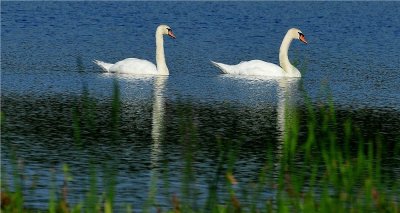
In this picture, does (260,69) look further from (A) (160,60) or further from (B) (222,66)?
(A) (160,60)

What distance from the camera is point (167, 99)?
59.1 ft

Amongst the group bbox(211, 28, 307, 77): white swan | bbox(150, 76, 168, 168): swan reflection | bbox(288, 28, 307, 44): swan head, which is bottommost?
bbox(150, 76, 168, 168): swan reflection

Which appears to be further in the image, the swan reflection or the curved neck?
the curved neck

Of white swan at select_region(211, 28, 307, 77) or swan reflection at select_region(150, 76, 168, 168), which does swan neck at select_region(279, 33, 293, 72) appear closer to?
white swan at select_region(211, 28, 307, 77)

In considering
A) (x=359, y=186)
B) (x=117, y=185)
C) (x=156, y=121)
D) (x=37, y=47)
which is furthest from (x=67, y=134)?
(x=37, y=47)

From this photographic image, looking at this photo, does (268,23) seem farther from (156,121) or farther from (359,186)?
(359,186)

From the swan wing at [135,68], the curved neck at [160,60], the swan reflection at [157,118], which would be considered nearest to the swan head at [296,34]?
the curved neck at [160,60]

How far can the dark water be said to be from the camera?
1170 centimetres

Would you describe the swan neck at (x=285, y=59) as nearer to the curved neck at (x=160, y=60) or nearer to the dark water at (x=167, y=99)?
the dark water at (x=167, y=99)

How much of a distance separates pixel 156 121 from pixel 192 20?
35187 millimetres

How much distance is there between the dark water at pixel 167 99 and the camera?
11703mm

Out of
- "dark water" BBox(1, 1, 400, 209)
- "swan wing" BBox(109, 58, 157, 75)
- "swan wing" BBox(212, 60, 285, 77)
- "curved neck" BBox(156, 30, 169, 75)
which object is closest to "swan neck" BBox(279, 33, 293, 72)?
"dark water" BBox(1, 1, 400, 209)

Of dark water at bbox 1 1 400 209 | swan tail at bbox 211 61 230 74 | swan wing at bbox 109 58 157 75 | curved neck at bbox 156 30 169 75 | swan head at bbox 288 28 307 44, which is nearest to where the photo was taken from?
dark water at bbox 1 1 400 209

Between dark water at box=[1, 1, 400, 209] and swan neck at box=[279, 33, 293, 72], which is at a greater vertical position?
swan neck at box=[279, 33, 293, 72]
